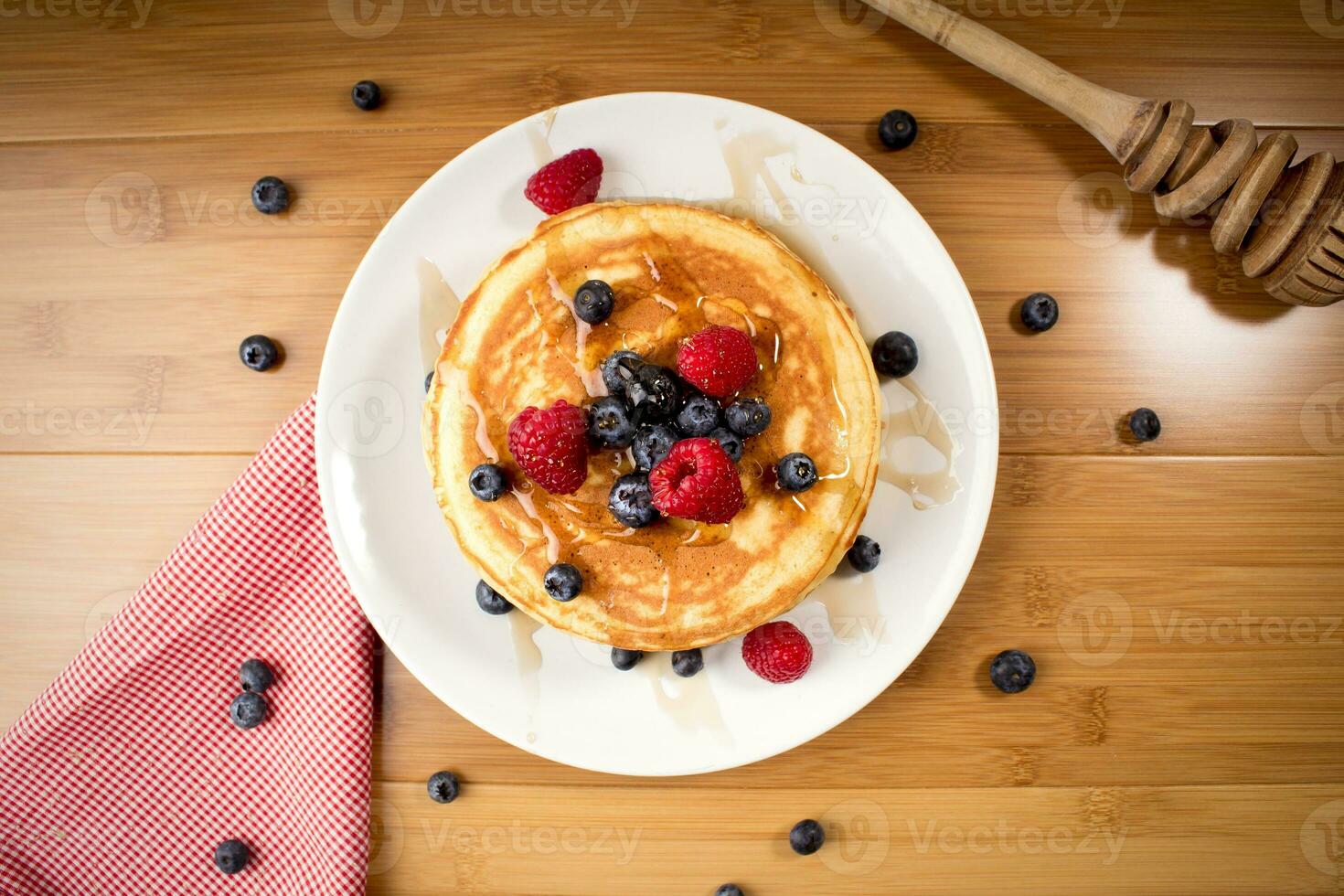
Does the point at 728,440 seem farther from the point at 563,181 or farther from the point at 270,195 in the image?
the point at 270,195

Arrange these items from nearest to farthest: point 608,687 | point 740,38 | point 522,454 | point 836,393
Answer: point 522,454
point 836,393
point 608,687
point 740,38

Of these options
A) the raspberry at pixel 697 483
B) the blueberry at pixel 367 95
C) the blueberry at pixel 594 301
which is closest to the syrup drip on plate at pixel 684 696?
the raspberry at pixel 697 483

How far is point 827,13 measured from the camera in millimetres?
1982

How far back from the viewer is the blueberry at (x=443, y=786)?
2010 mm

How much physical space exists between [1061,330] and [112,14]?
8.19 feet

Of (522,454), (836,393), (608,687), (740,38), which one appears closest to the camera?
(522,454)

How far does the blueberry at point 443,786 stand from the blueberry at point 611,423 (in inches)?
40.3

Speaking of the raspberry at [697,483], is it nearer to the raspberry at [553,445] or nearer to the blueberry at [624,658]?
the raspberry at [553,445]

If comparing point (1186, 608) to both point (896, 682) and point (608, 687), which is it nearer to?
point (896, 682)

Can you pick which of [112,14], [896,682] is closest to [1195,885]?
[896,682]

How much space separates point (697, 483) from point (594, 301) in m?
0.44

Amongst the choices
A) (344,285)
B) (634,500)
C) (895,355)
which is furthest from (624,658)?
(344,285)

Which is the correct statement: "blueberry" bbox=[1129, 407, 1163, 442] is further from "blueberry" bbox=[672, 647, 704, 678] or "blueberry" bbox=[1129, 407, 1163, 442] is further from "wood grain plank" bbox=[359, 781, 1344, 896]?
"blueberry" bbox=[672, 647, 704, 678]

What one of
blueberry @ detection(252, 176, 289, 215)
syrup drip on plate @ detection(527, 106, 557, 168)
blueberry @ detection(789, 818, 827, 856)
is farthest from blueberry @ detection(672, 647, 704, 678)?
blueberry @ detection(252, 176, 289, 215)
